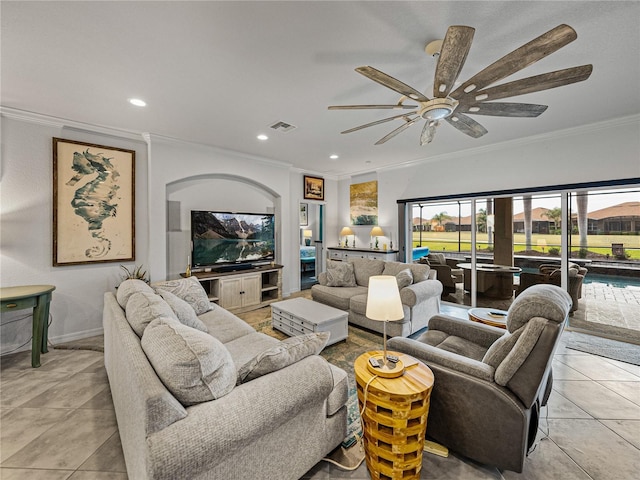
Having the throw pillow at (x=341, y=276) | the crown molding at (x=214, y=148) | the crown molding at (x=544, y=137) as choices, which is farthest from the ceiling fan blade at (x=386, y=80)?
the crown molding at (x=214, y=148)

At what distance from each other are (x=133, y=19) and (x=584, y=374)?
4.69 meters

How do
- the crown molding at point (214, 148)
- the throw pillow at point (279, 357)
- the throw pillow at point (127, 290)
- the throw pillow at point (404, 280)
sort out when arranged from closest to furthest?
the throw pillow at point (279, 357) < the throw pillow at point (127, 290) < the throw pillow at point (404, 280) < the crown molding at point (214, 148)

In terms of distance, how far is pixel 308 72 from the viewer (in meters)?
2.27

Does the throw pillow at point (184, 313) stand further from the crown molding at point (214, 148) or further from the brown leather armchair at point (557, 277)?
the brown leather armchair at point (557, 277)

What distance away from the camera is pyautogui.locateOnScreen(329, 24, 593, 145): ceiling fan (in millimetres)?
1324

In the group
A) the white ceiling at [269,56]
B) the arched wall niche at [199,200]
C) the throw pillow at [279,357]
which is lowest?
the throw pillow at [279,357]

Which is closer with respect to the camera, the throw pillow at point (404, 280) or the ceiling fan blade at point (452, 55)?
the ceiling fan blade at point (452, 55)

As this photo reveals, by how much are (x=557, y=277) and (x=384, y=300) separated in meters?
3.91

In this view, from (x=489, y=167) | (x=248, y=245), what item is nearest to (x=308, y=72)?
(x=248, y=245)

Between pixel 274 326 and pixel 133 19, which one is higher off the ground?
pixel 133 19

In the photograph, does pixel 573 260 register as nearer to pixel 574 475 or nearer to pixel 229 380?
pixel 574 475

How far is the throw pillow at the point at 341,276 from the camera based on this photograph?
4.29 meters

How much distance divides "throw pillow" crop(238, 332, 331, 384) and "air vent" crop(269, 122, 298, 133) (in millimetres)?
2757

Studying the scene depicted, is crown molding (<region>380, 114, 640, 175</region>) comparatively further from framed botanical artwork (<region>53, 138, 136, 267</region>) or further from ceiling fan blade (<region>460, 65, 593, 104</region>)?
framed botanical artwork (<region>53, 138, 136, 267</region>)
